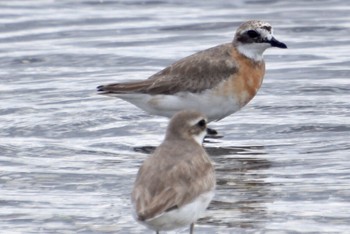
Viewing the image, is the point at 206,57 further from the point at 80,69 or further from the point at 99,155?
the point at 80,69

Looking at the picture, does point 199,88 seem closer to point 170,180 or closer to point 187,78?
point 187,78

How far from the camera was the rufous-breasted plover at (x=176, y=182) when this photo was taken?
753 cm

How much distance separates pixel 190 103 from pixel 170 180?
451 centimetres

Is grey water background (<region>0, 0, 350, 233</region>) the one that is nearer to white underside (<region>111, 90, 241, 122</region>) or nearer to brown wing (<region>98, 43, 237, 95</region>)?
white underside (<region>111, 90, 241, 122</region>)

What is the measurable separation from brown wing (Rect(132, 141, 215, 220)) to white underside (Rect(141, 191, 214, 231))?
0.11 ft

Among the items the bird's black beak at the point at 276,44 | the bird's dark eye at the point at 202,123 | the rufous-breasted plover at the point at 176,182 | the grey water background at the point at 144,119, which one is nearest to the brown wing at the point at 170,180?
the rufous-breasted plover at the point at 176,182

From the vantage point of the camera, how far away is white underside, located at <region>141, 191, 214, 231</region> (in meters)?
7.50

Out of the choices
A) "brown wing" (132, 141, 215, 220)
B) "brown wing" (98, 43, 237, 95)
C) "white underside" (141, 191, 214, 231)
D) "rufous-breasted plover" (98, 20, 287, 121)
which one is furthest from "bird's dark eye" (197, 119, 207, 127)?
"brown wing" (98, 43, 237, 95)

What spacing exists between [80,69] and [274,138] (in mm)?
4515

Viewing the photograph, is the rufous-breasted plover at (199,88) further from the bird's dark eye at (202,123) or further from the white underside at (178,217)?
the white underside at (178,217)

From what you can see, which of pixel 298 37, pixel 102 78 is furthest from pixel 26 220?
pixel 298 37

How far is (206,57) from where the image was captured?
12641 millimetres

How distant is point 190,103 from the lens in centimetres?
1234

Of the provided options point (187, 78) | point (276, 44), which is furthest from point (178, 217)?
point (276, 44)
